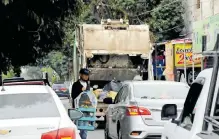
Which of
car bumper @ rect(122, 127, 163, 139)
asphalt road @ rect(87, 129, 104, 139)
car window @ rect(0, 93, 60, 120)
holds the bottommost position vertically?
asphalt road @ rect(87, 129, 104, 139)

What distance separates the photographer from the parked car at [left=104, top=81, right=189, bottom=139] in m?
10.2

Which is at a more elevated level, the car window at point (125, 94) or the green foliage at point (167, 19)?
the green foliage at point (167, 19)

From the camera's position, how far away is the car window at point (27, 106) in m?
6.35

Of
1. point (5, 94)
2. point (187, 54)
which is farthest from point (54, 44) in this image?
point (187, 54)

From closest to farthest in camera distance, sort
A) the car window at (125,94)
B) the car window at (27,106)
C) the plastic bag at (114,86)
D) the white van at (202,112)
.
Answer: the white van at (202,112) < the car window at (27,106) < the car window at (125,94) < the plastic bag at (114,86)

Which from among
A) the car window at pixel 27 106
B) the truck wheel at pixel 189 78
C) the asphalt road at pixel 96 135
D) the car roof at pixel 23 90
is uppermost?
the car roof at pixel 23 90

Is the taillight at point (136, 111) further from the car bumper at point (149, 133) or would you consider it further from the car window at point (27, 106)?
the car window at point (27, 106)

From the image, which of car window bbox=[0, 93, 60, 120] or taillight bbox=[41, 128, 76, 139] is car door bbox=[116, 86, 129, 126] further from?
taillight bbox=[41, 128, 76, 139]

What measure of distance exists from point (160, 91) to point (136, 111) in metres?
0.98

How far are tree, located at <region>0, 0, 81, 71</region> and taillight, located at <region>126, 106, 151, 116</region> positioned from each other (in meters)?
3.04

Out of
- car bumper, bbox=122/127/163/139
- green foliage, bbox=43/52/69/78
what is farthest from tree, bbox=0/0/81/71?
green foliage, bbox=43/52/69/78

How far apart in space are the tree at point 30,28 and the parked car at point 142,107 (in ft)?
8.05

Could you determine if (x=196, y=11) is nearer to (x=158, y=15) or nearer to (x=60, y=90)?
(x=158, y=15)

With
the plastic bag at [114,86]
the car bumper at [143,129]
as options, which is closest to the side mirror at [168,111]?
the car bumper at [143,129]
